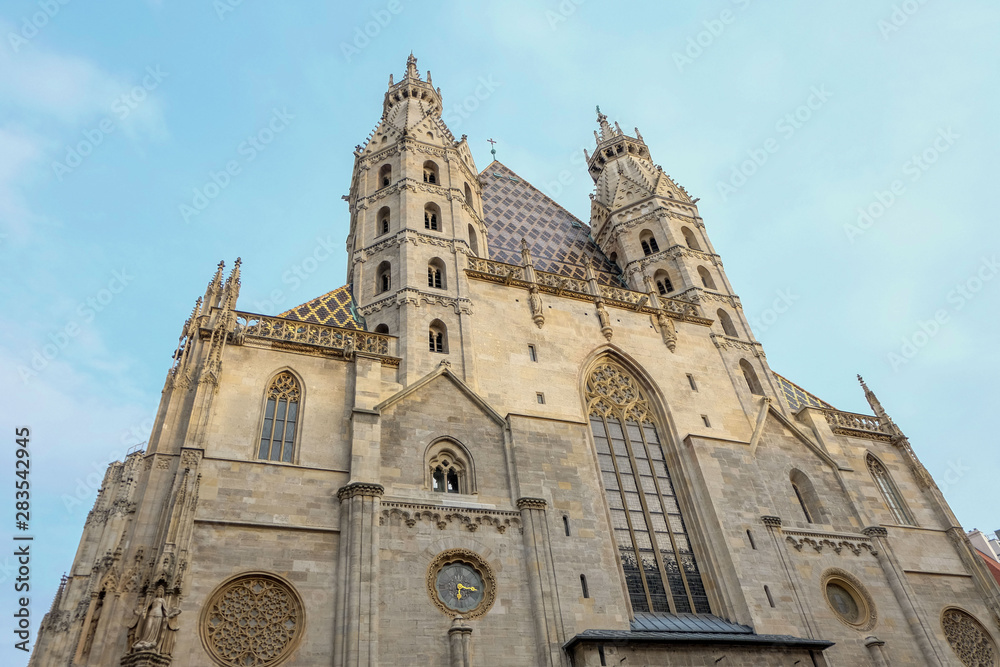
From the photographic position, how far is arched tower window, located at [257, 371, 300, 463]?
15.1 meters

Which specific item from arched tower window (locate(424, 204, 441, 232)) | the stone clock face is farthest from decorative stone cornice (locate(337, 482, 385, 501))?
arched tower window (locate(424, 204, 441, 232))

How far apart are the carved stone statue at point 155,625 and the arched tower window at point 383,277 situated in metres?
10.7

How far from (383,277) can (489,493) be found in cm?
816

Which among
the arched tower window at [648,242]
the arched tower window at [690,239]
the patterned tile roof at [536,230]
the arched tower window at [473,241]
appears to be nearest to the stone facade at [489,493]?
the arched tower window at [473,241]

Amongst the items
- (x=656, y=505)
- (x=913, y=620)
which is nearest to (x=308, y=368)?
(x=656, y=505)

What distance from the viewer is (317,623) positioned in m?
12.8

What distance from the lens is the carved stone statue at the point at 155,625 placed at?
1108 cm

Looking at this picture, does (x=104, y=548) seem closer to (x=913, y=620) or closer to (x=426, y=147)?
(x=426, y=147)

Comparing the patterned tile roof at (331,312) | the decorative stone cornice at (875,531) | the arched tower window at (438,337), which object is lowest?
the decorative stone cornice at (875,531)

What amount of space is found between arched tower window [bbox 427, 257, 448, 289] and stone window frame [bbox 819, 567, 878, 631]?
13210 millimetres

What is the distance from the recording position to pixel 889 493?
21.8 metres

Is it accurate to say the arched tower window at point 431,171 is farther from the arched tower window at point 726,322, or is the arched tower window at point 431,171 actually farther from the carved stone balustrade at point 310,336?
the arched tower window at point 726,322

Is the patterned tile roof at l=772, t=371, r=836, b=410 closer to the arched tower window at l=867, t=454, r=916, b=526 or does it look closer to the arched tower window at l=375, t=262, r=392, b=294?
the arched tower window at l=867, t=454, r=916, b=526

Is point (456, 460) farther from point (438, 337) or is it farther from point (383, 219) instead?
point (383, 219)
